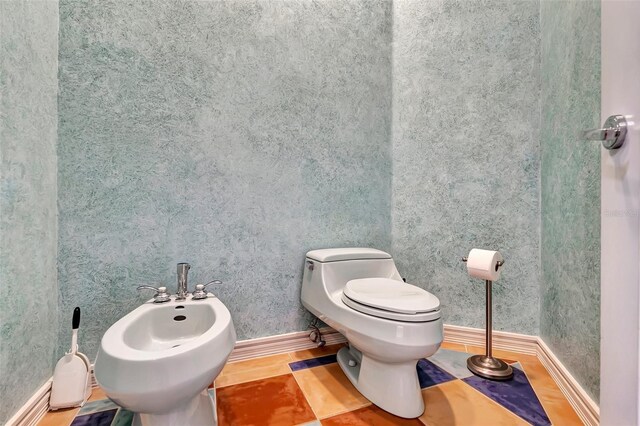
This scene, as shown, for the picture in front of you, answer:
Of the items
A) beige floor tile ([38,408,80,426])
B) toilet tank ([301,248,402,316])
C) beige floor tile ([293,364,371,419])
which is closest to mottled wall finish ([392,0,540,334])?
toilet tank ([301,248,402,316])

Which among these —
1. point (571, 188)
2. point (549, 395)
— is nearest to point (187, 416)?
point (549, 395)

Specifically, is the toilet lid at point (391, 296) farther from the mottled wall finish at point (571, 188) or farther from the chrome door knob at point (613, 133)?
the chrome door knob at point (613, 133)

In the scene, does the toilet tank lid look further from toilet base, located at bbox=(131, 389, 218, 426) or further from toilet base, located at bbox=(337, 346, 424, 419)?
toilet base, located at bbox=(131, 389, 218, 426)

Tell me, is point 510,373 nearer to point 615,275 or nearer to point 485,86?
point 615,275

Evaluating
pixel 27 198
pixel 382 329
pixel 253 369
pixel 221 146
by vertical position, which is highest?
pixel 221 146

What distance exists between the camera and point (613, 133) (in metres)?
0.45

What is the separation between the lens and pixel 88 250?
127 centimetres

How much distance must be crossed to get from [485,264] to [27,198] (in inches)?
71.9

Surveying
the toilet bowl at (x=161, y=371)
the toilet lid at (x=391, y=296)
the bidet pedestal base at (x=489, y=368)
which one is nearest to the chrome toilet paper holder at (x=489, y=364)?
the bidet pedestal base at (x=489, y=368)

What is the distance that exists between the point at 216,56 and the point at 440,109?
1.26 metres

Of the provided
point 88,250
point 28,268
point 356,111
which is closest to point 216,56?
point 356,111

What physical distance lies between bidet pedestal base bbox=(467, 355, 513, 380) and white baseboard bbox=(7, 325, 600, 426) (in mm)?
172

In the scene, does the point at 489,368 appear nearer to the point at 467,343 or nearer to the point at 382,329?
the point at 467,343

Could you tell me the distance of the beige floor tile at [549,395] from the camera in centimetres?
110
